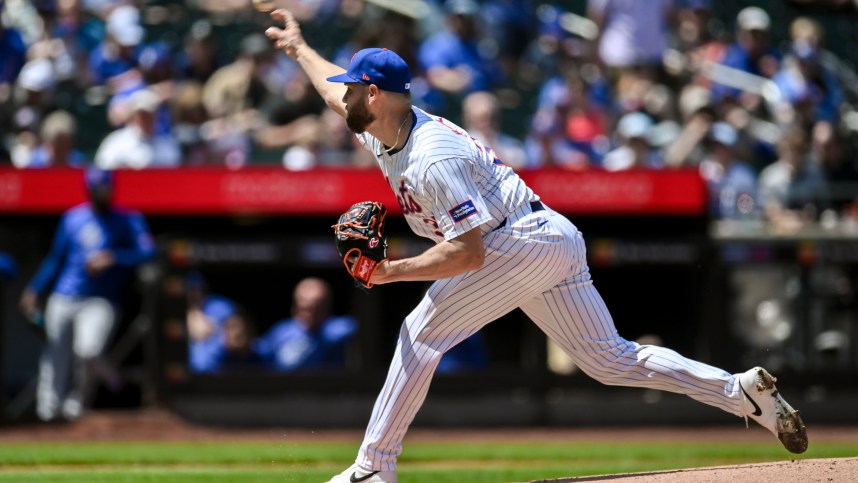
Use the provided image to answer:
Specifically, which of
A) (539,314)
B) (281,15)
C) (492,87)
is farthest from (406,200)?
(492,87)

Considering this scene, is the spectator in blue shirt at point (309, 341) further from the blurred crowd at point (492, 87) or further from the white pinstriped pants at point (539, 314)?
the white pinstriped pants at point (539, 314)

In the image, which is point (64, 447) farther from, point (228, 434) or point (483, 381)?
point (483, 381)

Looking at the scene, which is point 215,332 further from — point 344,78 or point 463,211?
point 463,211

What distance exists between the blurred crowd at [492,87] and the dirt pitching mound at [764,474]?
5048mm

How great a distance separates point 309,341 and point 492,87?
387cm

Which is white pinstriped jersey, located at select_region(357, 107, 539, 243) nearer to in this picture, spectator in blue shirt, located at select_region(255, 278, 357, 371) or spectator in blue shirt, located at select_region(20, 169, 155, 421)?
spectator in blue shirt, located at select_region(255, 278, 357, 371)

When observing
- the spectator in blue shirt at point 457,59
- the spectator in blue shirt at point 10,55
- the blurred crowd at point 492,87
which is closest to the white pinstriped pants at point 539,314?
the blurred crowd at point 492,87

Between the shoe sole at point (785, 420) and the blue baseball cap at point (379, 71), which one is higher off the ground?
the blue baseball cap at point (379, 71)

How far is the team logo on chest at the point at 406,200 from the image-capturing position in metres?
5.12

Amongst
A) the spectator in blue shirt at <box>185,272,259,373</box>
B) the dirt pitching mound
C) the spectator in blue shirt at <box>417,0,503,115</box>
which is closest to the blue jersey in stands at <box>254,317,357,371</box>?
the spectator in blue shirt at <box>185,272,259,373</box>

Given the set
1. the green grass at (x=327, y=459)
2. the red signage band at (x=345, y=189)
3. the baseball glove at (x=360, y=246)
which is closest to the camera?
the baseball glove at (x=360, y=246)

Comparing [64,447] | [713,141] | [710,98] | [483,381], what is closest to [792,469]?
[483,381]

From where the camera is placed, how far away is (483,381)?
10.2 m

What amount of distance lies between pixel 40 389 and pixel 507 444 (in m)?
3.95
